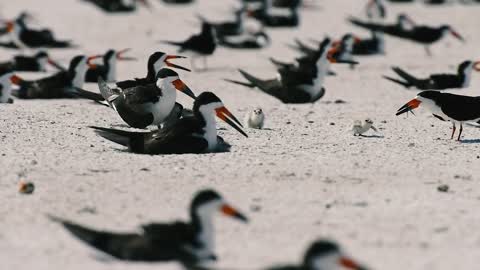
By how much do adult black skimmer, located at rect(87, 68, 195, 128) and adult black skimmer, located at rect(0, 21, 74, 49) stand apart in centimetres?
1131

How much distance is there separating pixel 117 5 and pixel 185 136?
704 inches

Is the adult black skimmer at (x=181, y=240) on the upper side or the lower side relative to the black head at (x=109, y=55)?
lower

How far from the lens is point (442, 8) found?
2819 centimetres

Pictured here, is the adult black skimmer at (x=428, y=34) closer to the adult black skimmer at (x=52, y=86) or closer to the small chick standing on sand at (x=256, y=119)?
the adult black skimmer at (x=52, y=86)

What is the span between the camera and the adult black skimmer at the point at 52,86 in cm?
1555

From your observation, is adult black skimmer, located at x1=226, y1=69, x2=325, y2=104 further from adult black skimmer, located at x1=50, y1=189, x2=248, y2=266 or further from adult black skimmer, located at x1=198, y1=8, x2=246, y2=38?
adult black skimmer, located at x1=50, y1=189, x2=248, y2=266

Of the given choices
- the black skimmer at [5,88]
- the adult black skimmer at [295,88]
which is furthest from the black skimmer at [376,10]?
the black skimmer at [5,88]

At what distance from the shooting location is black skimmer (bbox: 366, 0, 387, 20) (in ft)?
90.9

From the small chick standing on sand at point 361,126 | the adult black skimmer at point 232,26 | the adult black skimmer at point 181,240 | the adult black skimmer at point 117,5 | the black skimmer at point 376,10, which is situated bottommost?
the adult black skimmer at point 181,240

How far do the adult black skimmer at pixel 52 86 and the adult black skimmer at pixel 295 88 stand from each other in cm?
295

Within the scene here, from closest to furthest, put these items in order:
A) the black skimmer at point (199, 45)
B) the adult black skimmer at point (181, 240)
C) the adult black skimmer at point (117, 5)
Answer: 1. the adult black skimmer at point (181, 240)
2. the black skimmer at point (199, 45)
3. the adult black skimmer at point (117, 5)

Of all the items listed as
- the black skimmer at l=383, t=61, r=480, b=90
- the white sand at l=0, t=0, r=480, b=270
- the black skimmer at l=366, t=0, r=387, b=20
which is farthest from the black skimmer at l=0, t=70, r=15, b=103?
the black skimmer at l=366, t=0, r=387, b=20

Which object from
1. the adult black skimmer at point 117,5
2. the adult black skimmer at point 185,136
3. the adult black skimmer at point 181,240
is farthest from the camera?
the adult black skimmer at point 117,5

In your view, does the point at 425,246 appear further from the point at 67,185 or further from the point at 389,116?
the point at 389,116
